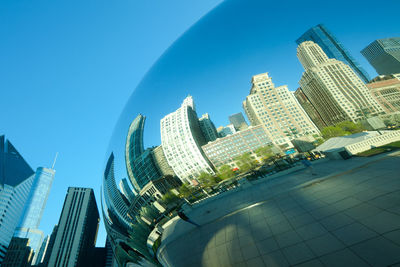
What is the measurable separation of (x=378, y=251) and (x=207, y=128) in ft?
6.42

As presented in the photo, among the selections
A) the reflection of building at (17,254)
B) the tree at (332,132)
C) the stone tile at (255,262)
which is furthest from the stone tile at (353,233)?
the reflection of building at (17,254)

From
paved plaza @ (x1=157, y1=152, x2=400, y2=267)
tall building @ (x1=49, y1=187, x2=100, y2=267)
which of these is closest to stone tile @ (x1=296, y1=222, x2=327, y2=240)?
paved plaza @ (x1=157, y1=152, x2=400, y2=267)

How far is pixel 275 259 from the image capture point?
160 cm

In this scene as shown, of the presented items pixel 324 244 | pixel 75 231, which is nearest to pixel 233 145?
pixel 324 244

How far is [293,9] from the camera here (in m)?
2.11

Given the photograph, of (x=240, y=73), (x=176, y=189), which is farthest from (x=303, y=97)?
(x=176, y=189)

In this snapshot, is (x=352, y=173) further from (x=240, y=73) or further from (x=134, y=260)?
(x=134, y=260)

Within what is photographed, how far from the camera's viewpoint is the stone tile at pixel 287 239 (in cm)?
173

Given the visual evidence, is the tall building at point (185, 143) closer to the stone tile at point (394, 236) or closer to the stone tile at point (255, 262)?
the stone tile at point (255, 262)

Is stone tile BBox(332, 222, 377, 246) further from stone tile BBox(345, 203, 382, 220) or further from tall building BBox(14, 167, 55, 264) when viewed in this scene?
tall building BBox(14, 167, 55, 264)

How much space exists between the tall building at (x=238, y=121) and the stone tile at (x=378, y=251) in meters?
1.59

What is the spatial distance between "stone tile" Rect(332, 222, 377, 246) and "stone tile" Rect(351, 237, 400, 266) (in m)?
0.04

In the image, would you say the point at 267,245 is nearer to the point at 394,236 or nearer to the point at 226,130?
the point at 394,236

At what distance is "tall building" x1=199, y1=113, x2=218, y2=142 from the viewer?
2047 millimetres
